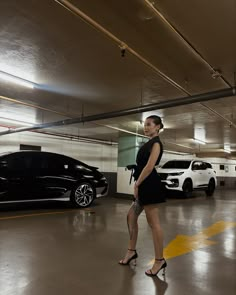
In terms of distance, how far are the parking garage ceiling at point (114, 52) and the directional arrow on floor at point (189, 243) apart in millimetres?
2176

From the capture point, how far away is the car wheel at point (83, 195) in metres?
6.43

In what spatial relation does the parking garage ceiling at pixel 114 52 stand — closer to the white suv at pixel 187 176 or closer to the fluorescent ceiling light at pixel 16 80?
the fluorescent ceiling light at pixel 16 80

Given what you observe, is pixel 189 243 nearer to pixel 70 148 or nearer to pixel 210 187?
pixel 70 148

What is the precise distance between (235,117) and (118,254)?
555cm

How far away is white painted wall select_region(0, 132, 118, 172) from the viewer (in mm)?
9156

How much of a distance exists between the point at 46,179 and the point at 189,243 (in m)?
3.61

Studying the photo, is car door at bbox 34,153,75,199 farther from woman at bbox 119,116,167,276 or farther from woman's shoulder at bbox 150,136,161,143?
woman's shoulder at bbox 150,136,161,143

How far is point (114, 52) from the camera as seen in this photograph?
3.44 metres

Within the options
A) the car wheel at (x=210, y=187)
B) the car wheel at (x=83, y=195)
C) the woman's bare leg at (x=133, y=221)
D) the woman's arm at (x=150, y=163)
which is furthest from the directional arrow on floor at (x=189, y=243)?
A: the car wheel at (x=210, y=187)

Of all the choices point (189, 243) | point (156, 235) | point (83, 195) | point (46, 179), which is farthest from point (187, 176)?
point (156, 235)

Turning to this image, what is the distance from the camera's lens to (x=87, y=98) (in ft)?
18.1

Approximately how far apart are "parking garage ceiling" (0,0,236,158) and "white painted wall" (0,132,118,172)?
3357 millimetres

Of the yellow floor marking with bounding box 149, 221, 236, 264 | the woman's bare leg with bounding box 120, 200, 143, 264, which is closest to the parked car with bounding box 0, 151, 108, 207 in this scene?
the yellow floor marking with bounding box 149, 221, 236, 264

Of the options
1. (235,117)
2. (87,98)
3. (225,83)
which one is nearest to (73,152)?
(87,98)
